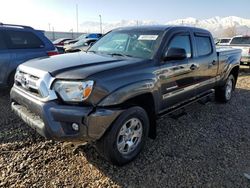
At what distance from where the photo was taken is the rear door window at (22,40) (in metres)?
5.97

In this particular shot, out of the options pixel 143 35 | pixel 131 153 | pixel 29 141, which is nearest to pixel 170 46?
pixel 143 35

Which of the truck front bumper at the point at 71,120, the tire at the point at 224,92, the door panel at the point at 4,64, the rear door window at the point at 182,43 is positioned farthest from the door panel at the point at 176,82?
the door panel at the point at 4,64

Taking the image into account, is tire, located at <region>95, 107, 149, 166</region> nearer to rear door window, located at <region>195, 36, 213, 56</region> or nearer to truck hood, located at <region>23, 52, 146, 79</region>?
truck hood, located at <region>23, 52, 146, 79</region>

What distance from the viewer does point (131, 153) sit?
338 centimetres

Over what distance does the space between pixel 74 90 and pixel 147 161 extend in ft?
4.74

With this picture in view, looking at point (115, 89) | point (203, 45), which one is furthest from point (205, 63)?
point (115, 89)

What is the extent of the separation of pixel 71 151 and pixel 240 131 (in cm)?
304

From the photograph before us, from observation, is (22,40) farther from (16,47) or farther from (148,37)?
(148,37)

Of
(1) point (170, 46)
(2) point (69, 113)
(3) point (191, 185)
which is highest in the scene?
(1) point (170, 46)

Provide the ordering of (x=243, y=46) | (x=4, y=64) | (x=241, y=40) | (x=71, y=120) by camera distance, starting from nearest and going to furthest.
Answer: (x=71, y=120) < (x=4, y=64) < (x=243, y=46) < (x=241, y=40)

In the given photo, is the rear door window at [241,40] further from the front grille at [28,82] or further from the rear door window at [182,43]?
the front grille at [28,82]

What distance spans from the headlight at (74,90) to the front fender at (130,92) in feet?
0.69

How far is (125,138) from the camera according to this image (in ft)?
10.7

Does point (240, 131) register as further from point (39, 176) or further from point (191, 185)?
point (39, 176)
